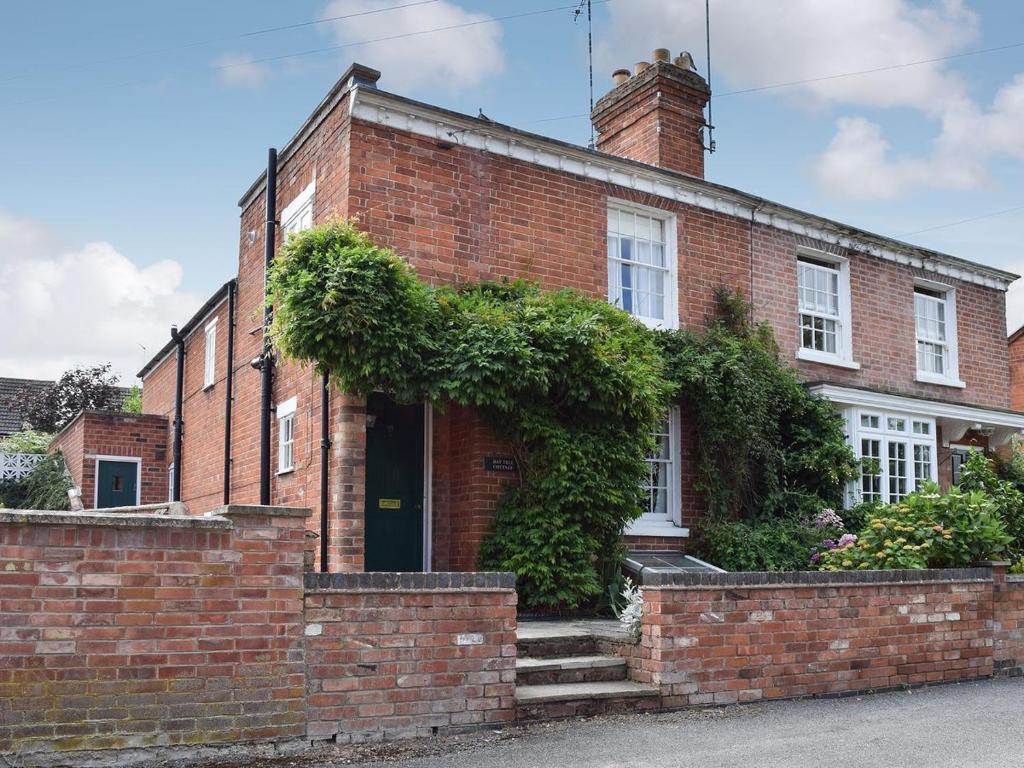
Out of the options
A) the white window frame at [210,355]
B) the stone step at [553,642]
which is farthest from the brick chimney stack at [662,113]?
the stone step at [553,642]

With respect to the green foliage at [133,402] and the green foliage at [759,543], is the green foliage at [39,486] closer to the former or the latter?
the green foliage at [133,402]

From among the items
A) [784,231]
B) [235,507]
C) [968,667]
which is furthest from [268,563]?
[784,231]

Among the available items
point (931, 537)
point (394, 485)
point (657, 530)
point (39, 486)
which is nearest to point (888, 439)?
point (657, 530)

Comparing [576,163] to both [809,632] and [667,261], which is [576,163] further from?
[809,632]

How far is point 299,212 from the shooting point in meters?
12.8

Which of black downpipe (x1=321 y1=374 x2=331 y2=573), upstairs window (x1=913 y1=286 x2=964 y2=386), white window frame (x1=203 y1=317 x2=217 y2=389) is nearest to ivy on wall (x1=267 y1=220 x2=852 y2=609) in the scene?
black downpipe (x1=321 y1=374 x2=331 y2=573)

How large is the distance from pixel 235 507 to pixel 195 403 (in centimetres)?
1146

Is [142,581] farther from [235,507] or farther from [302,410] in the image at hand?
[302,410]

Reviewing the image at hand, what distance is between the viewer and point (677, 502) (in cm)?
1329

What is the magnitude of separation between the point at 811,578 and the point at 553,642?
2.37 m

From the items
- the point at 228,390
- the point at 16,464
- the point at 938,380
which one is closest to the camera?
the point at 228,390

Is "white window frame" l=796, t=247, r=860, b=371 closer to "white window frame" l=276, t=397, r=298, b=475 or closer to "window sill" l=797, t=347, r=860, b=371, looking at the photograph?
"window sill" l=797, t=347, r=860, b=371

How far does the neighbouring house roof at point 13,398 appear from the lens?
30.7m

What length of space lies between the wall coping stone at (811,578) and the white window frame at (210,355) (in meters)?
10.1
